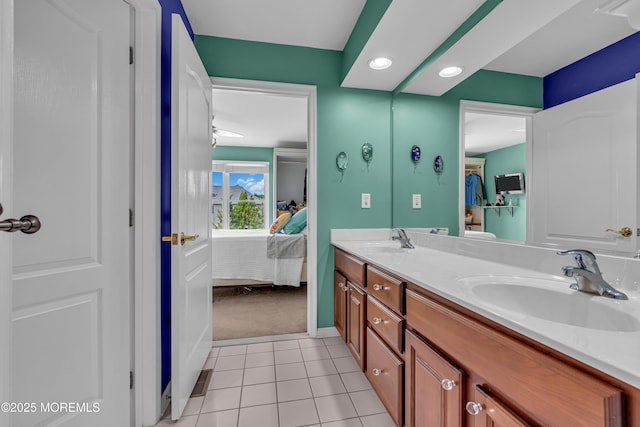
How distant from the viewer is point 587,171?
36.1 inches

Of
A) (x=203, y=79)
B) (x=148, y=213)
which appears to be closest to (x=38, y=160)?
(x=148, y=213)

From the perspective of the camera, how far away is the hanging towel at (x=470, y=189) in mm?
1427

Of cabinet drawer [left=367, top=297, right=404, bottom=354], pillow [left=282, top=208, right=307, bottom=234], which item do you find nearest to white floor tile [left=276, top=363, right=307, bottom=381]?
cabinet drawer [left=367, top=297, right=404, bottom=354]

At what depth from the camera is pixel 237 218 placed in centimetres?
586

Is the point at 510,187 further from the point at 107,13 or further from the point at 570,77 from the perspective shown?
the point at 107,13

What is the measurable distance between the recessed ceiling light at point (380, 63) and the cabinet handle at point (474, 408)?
192cm

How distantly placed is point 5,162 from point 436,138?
2.03 m

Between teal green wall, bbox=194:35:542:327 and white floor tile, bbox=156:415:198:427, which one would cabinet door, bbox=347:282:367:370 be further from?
white floor tile, bbox=156:415:198:427

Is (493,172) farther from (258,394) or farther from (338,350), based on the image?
(258,394)

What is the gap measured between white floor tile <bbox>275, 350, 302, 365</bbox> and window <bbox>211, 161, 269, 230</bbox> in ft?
13.2

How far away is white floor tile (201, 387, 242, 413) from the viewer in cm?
151

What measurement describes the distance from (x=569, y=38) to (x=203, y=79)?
1.87m

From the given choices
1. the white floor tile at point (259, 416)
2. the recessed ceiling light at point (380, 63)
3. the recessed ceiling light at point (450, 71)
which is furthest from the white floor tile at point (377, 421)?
the recessed ceiling light at point (380, 63)

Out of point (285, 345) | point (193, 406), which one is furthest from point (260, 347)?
point (193, 406)
